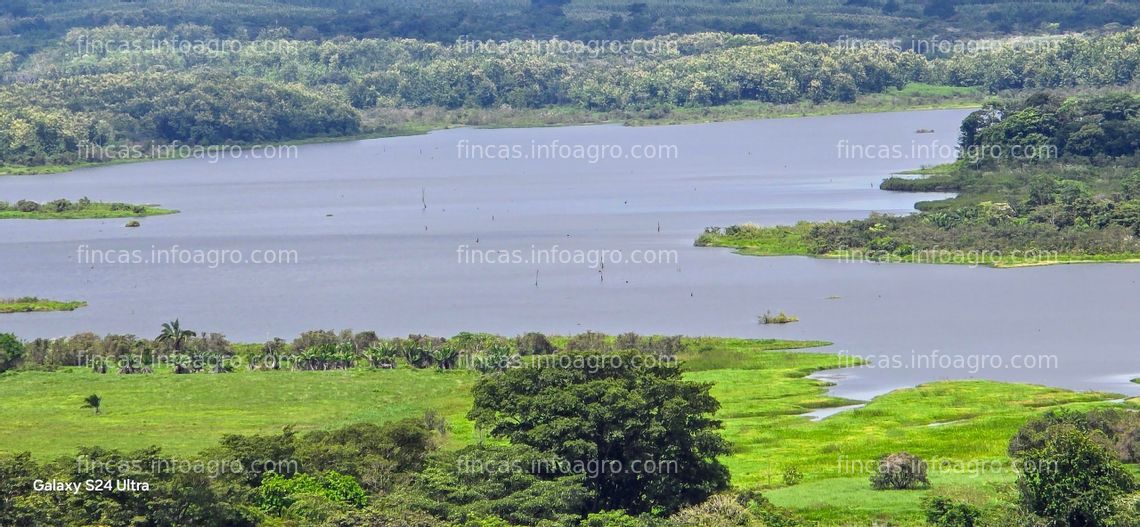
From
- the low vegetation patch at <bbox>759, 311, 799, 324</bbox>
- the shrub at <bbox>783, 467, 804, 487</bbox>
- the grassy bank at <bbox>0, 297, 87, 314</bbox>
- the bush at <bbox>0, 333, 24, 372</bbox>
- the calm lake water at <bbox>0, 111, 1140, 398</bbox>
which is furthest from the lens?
the grassy bank at <bbox>0, 297, 87, 314</bbox>

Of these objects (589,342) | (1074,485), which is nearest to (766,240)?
(589,342)

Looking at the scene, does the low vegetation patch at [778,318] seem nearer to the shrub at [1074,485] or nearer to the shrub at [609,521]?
the shrub at [1074,485]

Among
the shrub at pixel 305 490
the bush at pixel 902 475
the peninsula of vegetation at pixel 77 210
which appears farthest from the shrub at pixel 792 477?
the peninsula of vegetation at pixel 77 210

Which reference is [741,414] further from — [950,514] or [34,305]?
[34,305]

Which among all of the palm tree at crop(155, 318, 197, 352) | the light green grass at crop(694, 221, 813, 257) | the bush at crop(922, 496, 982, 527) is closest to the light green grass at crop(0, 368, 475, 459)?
the palm tree at crop(155, 318, 197, 352)

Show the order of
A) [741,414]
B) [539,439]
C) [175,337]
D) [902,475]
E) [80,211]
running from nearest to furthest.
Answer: [539,439] → [902,475] → [741,414] → [175,337] → [80,211]

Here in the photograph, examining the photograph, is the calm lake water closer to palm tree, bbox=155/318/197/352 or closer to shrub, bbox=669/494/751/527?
palm tree, bbox=155/318/197/352

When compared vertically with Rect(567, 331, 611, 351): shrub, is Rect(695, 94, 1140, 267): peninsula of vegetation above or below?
above
